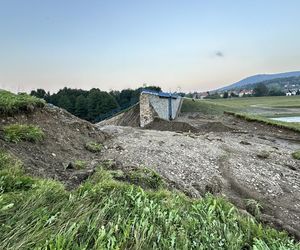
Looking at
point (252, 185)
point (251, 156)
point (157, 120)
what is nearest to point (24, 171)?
point (252, 185)

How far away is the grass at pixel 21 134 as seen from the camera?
6.46 metres

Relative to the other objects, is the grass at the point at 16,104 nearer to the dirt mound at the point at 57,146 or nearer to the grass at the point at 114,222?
the dirt mound at the point at 57,146

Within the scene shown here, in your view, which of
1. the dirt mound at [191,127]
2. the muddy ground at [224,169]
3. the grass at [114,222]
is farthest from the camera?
the dirt mound at [191,127]

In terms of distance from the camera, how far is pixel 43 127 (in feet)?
27.4

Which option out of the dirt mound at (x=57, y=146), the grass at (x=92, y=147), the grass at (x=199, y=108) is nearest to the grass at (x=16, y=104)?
the dirt mound at (x=57, y=146)

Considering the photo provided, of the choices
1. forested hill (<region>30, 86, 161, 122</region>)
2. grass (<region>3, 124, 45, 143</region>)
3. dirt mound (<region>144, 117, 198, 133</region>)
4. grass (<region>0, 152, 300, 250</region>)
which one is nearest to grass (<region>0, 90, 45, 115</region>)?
grass (<region>3, 124, 45, 143</region>)

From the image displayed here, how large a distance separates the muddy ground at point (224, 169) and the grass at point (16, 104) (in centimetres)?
224

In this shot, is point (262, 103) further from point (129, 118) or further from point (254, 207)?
point (254, 207)

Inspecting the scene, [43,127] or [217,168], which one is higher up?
[43,127]

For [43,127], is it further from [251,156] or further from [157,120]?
[157,120]

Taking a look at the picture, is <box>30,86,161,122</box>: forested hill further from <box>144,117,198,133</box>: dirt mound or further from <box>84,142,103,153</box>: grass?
<box>84,142,103,153</box>: grass

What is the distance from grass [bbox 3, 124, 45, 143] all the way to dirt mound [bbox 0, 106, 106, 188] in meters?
0.11

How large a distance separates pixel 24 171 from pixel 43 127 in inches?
149

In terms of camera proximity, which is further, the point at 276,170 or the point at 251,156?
the point at 251,156
